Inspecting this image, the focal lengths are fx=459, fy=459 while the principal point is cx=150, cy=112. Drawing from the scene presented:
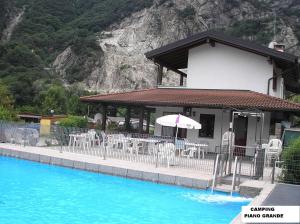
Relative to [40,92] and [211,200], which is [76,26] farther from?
[211,200]

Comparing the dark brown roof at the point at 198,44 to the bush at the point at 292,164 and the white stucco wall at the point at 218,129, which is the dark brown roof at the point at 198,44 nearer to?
the white stucco wall at the point at 218,129

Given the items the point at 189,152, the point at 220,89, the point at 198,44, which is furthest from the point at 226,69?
the point at 189,152

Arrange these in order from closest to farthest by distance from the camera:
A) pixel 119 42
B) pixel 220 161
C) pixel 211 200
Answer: pixel 211 200 → pixel 220 161 → pixel 119 42

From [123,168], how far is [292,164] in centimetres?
532

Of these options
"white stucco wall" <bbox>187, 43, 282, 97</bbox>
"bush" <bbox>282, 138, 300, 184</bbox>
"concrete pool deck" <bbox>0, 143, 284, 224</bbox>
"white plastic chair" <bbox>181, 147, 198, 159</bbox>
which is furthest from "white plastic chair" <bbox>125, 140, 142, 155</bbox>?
"white stucco wall" <bbox>187, 43, 282, 97</bbox>

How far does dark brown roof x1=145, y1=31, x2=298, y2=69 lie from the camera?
2256cm

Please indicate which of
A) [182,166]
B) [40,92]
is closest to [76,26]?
[40,92]

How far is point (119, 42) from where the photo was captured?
93125 mm

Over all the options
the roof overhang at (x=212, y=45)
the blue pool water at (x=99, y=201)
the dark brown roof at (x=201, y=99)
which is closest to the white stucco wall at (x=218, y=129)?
the dark brown roof at (x=201, y=99)

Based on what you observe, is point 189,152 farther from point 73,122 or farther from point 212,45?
point 73,122

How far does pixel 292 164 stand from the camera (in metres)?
12.6

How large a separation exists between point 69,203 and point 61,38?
79.1m

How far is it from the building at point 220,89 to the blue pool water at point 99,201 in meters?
7.95

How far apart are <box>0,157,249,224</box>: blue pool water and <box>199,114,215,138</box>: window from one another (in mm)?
9641
